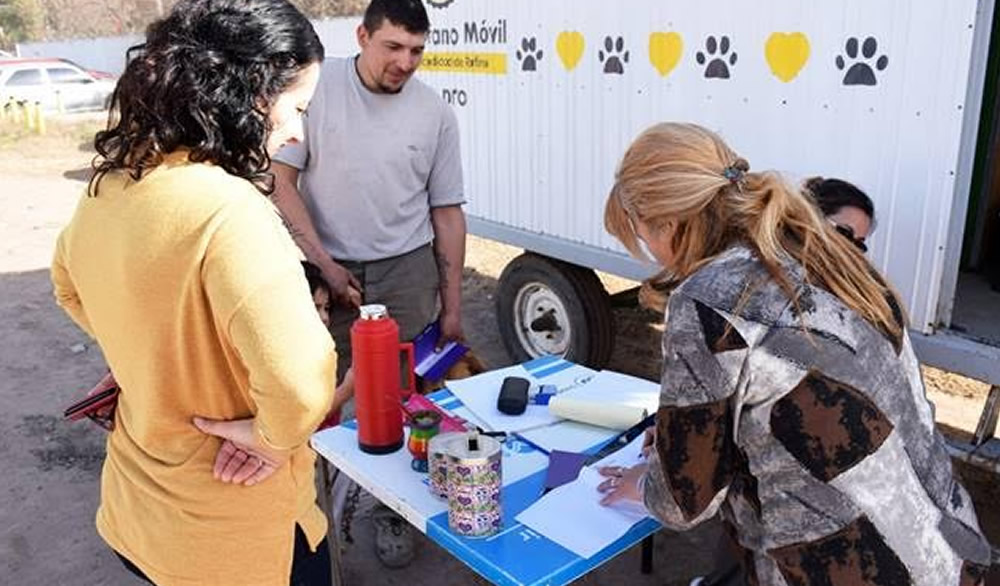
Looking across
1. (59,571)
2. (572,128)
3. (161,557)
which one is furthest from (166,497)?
(572,128)

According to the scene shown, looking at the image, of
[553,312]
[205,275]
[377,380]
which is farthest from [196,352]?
[553,312]

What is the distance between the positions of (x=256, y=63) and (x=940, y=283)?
7.04 ft

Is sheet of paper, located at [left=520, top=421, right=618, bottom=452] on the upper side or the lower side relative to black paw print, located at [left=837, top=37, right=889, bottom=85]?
lower

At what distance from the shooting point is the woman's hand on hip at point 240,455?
1.38 metres

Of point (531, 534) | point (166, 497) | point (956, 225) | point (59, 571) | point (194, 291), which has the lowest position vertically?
point (59, 571)

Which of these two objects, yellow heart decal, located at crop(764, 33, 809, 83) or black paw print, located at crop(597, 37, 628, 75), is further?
black paw print, located at crop(597, 37, 628, 75)

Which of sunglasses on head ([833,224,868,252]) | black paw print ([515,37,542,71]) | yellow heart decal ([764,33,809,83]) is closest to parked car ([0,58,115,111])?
black paw print ([515,37,542,71])

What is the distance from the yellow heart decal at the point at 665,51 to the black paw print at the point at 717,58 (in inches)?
4.4

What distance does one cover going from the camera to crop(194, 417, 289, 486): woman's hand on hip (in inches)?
54.2

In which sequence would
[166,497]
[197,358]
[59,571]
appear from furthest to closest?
[59,571]
[166,497]
[197,358]

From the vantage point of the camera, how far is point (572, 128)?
3855mm

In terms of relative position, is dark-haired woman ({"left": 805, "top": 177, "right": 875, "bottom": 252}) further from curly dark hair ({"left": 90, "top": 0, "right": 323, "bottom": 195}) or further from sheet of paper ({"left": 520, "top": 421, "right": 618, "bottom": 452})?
curly dark hair ({"left": 90, "top": 0, "right": 323, "bottom": 195})

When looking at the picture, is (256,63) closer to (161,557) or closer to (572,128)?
(161,557)

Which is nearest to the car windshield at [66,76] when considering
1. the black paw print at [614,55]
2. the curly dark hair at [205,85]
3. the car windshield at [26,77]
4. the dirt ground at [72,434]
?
the car windshield at [26,77]
